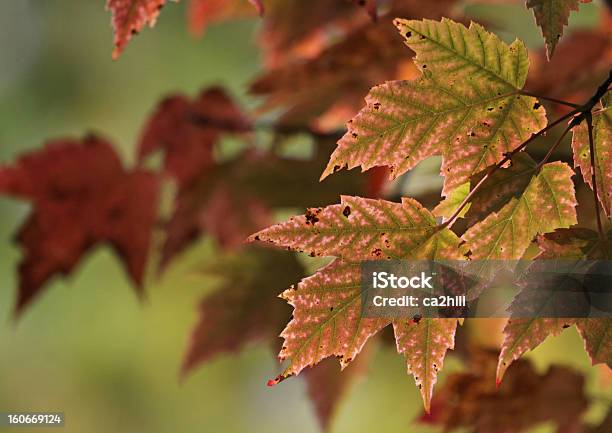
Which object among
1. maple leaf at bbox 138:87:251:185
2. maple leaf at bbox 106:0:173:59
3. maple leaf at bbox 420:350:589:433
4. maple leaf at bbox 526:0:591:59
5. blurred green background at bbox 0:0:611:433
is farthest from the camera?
blurred green background at bbox 0:0:611:433

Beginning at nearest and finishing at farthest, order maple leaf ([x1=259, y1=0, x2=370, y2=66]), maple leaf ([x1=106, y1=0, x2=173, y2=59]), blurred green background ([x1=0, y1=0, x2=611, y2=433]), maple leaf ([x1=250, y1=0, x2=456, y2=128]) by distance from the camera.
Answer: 1. maple leaf ([x1=106, y1=0, x2=173, y2=59])
2. maple leaf ([x1=250, y1=0, x2=456, y2=128])
3. maple leaf ([x1=259, y1=0, x2=370, y2=66])
4. blurred green background ([x1=0, y1=0, x2=611, y2=433])

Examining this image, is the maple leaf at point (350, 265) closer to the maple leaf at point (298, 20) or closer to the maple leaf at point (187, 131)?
the maple leaf at point (187, 131)

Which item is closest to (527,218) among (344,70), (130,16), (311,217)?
(311,217)

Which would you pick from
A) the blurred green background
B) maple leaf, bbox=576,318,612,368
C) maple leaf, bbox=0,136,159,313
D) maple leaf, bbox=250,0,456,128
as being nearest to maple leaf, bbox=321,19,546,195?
maple leaf, bbox=576,318,612,368

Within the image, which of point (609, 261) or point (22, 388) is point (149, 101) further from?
point (609, 261)

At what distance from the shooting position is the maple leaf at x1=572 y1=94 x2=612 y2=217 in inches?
22.6

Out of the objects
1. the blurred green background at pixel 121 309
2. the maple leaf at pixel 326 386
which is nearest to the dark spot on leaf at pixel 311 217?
the maple leaf at pixel 326 386

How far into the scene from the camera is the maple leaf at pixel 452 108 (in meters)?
0.58

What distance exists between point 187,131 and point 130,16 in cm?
62

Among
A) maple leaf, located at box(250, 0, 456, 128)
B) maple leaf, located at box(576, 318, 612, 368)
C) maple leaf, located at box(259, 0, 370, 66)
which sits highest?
maple leaf, located at box(259, 0, 370, 66)

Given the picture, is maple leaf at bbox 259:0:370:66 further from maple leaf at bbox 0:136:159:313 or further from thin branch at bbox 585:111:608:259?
thin branch at bbox 585:111:608:259

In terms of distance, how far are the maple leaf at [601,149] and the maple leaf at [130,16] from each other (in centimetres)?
37

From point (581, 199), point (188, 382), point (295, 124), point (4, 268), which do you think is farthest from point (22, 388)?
point (581, 199)

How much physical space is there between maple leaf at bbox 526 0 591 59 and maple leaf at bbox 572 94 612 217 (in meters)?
0.07
